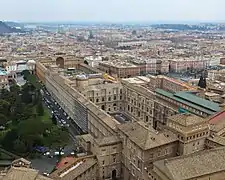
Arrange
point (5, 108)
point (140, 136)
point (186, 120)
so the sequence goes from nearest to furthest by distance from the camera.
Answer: point (140, 136) < point (186, 120) < point (5, 108)

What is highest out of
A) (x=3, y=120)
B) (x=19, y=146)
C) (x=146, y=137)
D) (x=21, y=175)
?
(x=146, y=137)

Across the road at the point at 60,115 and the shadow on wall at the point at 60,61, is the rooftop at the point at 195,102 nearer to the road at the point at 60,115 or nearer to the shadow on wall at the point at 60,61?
the road at the point at 60,115

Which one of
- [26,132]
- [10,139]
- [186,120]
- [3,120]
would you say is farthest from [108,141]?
[3,120]

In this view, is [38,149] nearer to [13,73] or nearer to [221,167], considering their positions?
[221,167]

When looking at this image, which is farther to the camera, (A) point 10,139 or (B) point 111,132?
(A) point 10,139

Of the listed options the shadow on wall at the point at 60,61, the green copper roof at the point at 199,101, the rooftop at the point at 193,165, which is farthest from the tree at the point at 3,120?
the shadow on wall at the point at 60,61

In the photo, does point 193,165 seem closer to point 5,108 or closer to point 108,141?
point 108,141

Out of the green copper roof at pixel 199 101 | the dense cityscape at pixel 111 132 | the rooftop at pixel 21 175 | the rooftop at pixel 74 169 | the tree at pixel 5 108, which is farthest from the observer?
the tree at pixel 5 108
